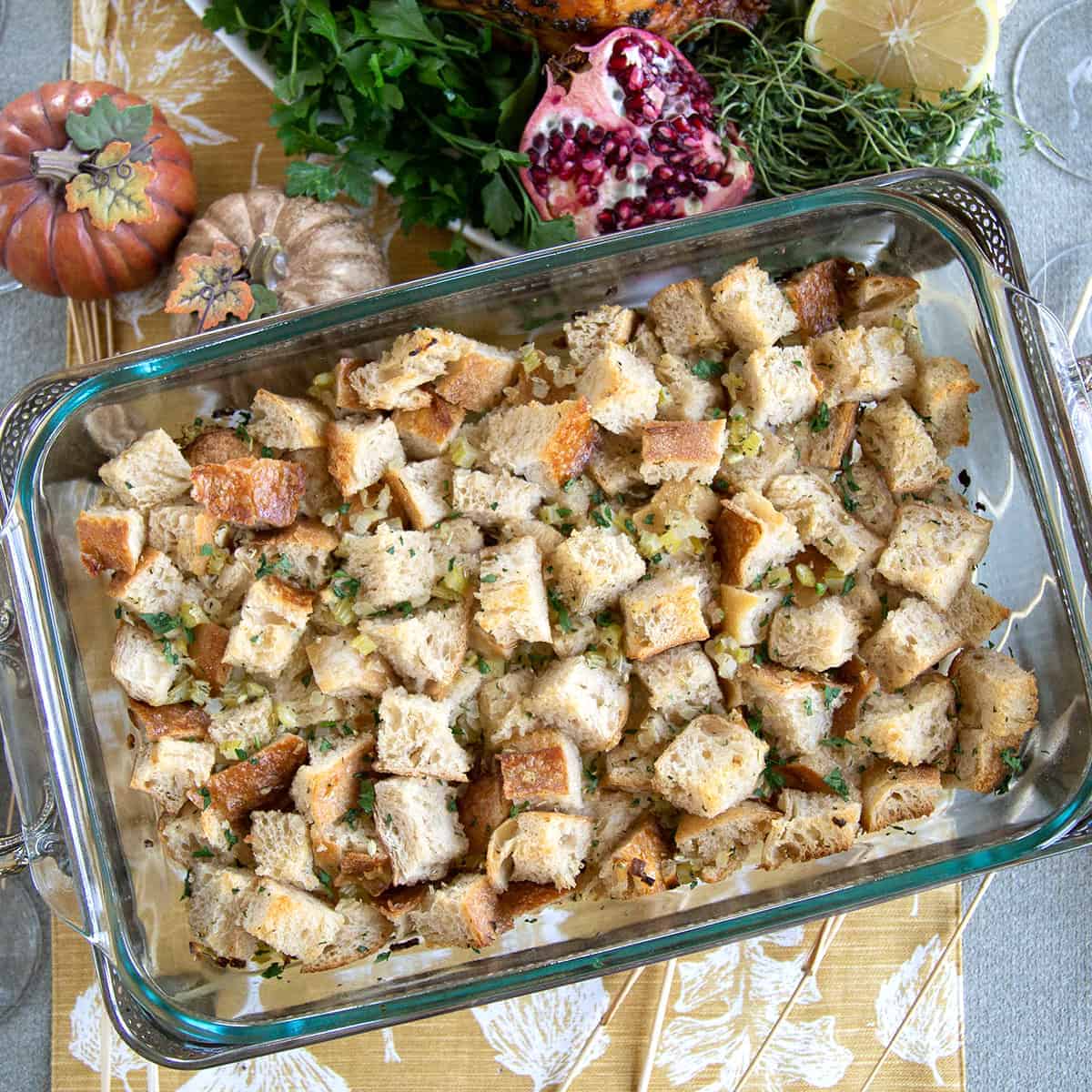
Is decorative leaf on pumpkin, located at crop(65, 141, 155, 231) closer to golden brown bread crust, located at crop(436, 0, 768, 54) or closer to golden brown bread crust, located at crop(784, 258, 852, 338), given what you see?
golden brown bread crust, located at crop(436, 0, 768, 54)

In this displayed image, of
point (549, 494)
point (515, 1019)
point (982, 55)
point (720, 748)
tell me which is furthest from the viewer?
point (515, 1019)

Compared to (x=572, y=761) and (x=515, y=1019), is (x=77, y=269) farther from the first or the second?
(x=515, y=1019)

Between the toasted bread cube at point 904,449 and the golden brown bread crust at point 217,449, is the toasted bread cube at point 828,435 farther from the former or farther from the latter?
the golden brown bread crust at point 217,449

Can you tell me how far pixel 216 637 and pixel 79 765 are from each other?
284 mm

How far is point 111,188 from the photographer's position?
183 centimetres

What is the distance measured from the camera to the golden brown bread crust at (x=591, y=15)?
1749mm

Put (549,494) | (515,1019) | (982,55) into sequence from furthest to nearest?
(515,1019) < (982,55) < (549,494)

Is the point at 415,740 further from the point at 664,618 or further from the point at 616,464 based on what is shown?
the point at 616,464

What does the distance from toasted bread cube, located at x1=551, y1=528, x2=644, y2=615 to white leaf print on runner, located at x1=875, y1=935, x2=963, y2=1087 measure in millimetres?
981

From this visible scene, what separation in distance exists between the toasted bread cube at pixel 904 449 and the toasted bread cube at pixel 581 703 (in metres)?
0.54

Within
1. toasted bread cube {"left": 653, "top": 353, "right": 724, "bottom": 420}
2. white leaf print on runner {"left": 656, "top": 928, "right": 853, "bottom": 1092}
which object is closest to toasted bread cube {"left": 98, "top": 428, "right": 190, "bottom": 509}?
toasted bread cube {"left": 653, "top": 353, "right": 724, "bottom": 420}

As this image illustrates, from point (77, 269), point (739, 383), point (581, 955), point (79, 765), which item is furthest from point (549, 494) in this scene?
point (77, 269)

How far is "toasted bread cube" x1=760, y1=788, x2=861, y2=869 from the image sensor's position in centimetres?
150

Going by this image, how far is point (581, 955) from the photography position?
1522 millimetres
